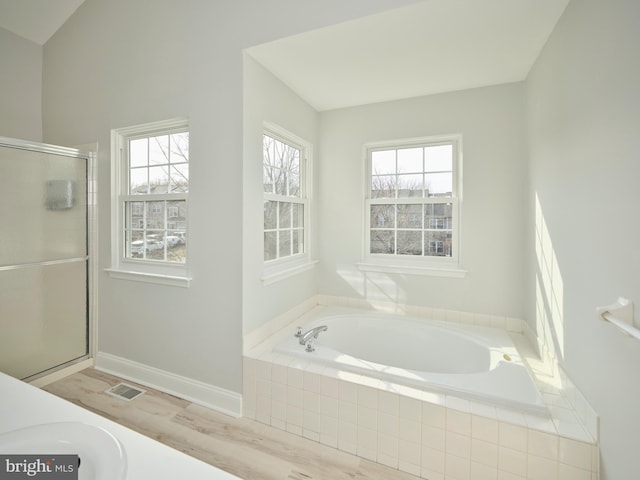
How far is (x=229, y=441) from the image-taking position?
184 cm

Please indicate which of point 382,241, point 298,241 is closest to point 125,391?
point 298,241

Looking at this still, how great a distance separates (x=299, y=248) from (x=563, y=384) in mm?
2132

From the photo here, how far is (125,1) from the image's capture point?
8.14 feet

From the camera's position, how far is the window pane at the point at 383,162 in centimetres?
295

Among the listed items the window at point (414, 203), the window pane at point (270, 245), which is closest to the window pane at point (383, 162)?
the window at point (414, 203)

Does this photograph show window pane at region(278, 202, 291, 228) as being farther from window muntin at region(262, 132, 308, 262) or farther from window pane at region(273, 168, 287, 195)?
window pane at region(273, 168, 287, 195)

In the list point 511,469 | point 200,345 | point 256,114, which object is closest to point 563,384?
point 511,469

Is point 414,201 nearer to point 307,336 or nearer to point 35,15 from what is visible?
point 307,336

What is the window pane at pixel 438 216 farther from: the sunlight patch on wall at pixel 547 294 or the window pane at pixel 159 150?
the window pane at pixel 159 150

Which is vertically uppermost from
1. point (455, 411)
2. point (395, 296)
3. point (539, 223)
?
point (539, 223)

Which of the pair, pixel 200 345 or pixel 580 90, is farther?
pixel 200 345

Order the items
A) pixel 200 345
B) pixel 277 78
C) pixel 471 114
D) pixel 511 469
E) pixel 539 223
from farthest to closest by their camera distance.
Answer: pixel 471 114 < pixel 277 78 < pixel 200 345 < pixel 539 223 < pixel 511 469

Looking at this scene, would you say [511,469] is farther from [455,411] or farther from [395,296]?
[395,296]

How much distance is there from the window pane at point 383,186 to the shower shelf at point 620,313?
6.34ft
